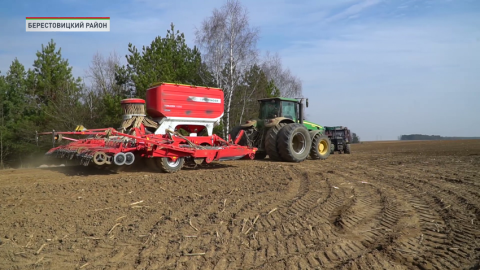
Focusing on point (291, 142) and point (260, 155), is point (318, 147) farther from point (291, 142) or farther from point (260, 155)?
point (291, 142)

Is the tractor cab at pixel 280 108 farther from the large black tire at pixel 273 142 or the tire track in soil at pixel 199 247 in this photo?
the tire track in soil at pixel 199 247

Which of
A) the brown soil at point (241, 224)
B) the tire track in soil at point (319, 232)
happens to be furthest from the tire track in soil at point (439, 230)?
the tire track in soil at point (319, 232)

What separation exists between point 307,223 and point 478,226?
75.9 inches

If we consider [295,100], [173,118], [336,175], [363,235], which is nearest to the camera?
[363,235]

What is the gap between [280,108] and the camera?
453 inches

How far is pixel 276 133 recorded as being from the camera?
10.5 meters

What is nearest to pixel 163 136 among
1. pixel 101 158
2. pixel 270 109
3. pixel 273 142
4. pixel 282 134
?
pixel 101 158

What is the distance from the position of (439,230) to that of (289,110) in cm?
813

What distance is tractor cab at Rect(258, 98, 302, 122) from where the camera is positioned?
1153cm

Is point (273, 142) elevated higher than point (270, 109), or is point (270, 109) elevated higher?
point (270, 109)

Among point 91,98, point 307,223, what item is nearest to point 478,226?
point 307,223

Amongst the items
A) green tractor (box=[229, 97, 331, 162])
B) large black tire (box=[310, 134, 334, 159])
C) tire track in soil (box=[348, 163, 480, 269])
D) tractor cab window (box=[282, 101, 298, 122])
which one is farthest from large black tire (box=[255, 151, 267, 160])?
tire track in soil (box=[348, 163, 480, 269])

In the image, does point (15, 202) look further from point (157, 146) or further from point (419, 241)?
point (419, 241)

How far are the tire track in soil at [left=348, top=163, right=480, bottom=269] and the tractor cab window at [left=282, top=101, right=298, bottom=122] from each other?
570 cm
